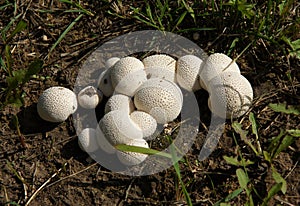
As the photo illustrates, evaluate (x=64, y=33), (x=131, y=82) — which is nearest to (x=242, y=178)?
(x=131, y=82)

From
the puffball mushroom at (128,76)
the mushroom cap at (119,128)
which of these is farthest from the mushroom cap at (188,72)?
the mushroom cap at (119,128)

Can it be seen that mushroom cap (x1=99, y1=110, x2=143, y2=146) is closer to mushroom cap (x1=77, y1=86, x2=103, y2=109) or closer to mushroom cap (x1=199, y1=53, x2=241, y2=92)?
mushroom cap (x1=77, y1=86, x2=103, y2=109)

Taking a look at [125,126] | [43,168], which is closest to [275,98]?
[125,126]

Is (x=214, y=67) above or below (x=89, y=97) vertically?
above

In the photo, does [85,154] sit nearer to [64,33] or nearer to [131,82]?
[131,82]

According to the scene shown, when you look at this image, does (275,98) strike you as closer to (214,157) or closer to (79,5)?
(214,157)

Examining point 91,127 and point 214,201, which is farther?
point 91,127

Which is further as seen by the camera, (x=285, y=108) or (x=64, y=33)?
(x=64, y=33)
